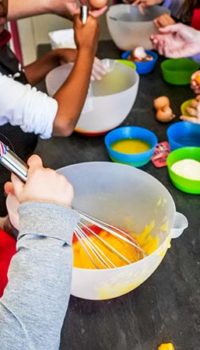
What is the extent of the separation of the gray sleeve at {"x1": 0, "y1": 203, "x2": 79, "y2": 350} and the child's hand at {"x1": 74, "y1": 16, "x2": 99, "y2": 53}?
17.7 inches

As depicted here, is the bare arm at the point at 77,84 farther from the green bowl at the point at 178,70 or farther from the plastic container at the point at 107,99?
the green bowl at the point at 178,70

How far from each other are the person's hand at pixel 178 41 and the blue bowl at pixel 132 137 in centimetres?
23

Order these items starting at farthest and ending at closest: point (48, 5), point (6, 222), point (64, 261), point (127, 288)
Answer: point (48, 5)
point (6, 222)
point (127, 288)
point (64, 261)

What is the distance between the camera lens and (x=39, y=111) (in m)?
0.70

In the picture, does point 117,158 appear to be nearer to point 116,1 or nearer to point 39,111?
point 39,111

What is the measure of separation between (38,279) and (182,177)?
340 mm

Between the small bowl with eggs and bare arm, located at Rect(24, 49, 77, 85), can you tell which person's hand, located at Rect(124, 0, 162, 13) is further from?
bare arm, located at Rect(24, 49, 77, 85)

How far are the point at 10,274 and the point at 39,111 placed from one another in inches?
13.8

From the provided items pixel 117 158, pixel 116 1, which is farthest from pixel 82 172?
pixel 116 1

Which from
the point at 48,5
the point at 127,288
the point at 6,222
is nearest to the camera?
the point at 127,288

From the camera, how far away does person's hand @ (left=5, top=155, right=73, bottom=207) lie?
436 mm

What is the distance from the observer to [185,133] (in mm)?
803

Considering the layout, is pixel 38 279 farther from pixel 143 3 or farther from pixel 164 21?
pixel 143 3

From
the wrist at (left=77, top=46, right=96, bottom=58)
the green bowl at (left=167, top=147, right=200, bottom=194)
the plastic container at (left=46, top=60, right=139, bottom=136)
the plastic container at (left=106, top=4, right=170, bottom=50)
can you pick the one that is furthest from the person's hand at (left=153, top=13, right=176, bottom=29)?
the green bowl at (left=167, top=147, right=200, bottom=194)
